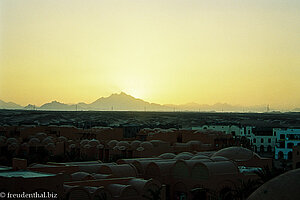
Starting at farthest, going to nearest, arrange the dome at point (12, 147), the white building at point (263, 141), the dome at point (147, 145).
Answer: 1. the white building at point (263, 141)
2. the dome at point (12, 147)
3. the dome at point (147, 145)

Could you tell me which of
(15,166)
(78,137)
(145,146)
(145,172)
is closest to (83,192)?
(15,166)

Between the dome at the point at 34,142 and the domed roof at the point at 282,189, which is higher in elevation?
the domed roof at the point at 282,189

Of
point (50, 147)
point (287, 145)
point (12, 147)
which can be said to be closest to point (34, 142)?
point (50, 147)

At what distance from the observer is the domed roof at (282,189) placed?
43.5ft

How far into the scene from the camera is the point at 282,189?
1345cm

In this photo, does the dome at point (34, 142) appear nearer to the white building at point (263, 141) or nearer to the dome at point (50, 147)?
the dome at point (50, 147)

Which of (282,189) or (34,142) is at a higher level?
(282,189)

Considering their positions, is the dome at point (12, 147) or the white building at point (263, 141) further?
the white building at point (263, 141)

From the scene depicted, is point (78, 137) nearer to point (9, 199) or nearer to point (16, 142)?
point (16, 142)

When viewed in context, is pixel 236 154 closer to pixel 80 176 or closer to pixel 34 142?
pixel 80 176

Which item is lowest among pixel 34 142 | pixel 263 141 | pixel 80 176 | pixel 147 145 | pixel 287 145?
pixel 80 176

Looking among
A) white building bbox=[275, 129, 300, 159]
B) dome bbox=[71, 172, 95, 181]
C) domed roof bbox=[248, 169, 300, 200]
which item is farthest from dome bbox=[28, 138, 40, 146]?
domed roof bbox=[248, 169, 300, 200]

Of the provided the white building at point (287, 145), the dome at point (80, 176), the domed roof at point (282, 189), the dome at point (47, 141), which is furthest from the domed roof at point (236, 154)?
the white building at point (287, 145)

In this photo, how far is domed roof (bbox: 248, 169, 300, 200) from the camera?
1326 centimetres
